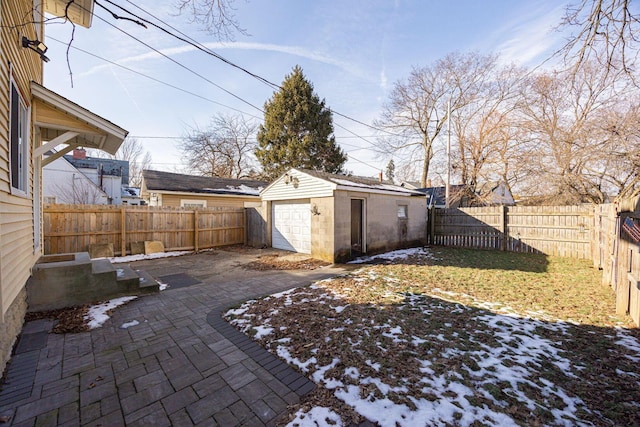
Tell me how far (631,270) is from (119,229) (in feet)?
41.5

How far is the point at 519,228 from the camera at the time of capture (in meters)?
9.61

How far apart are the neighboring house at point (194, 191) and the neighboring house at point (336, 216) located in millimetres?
5327

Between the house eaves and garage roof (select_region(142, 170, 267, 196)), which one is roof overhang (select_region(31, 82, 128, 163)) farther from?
garage roof (select_region(142, 170, 267, 196))

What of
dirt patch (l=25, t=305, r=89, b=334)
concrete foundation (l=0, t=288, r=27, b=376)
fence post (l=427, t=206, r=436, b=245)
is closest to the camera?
concrete foundation (l=0, t=288, r=27, b=376)

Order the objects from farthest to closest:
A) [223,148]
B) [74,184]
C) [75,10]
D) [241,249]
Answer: [223,148]
[74,184]
[241,249]
[75,10]

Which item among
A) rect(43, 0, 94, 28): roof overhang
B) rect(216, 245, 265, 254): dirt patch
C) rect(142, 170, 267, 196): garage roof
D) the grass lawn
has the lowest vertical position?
rect(216, 245, 265, 254): dirt patch

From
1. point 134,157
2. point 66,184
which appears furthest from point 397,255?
point 134,157

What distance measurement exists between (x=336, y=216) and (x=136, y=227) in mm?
7271

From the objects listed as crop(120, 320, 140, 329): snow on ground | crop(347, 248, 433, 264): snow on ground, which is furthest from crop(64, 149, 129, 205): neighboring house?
crop(120, 320, 140, 329): snow on ground

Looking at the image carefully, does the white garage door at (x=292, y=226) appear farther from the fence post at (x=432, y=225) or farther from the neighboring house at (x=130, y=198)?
the neighboring house at (x=130, y=198)

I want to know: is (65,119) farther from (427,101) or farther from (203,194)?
(427,101)

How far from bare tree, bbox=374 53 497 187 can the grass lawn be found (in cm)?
1493

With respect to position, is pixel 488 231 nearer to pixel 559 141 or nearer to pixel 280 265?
pixel 559 141

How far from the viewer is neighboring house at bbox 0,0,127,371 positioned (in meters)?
2.77
